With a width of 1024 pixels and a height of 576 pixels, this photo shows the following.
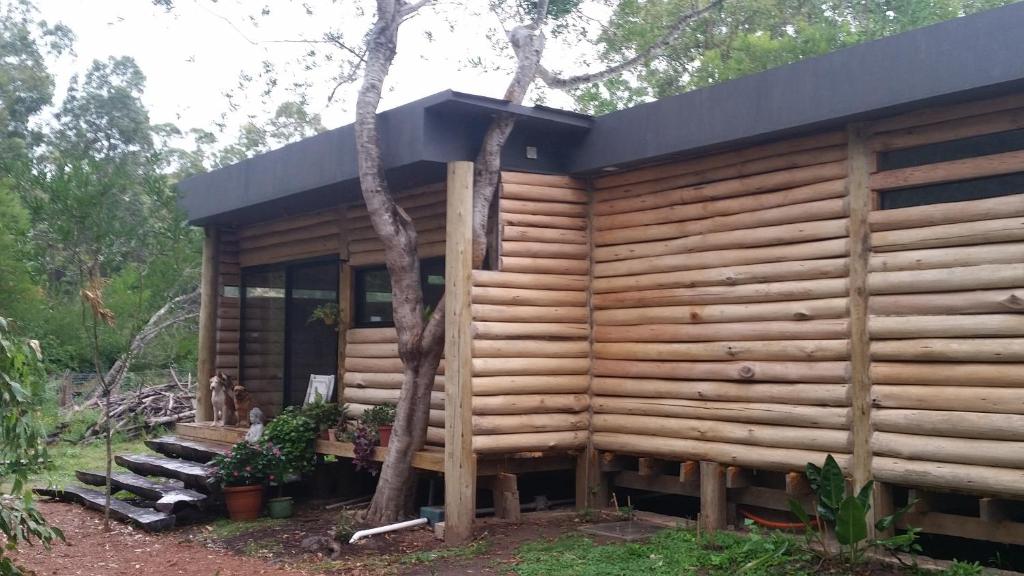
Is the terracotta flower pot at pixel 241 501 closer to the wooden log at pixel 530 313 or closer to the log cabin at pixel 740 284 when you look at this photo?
the log cabin at pixel 740 284

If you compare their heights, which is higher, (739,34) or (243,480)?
(739,34)

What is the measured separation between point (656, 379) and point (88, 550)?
534 centimetres

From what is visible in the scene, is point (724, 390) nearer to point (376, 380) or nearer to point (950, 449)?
point (950, 449)

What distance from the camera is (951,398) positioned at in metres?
6.23

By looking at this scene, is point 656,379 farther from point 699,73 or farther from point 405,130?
point 699,73

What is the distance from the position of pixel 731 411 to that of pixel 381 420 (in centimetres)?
362

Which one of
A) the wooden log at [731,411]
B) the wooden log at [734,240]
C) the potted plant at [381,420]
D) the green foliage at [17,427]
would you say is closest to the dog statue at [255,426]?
the potted plant at [381,420]

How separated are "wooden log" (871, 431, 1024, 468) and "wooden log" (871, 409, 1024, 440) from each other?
34mm

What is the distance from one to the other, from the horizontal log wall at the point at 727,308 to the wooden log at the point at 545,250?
166 mm

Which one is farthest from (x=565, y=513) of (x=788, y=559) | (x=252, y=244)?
(x=252, y=244)

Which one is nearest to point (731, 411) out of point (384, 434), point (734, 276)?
point (734, 276)

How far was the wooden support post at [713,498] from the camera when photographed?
25.3 ft

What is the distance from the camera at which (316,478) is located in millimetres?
10695

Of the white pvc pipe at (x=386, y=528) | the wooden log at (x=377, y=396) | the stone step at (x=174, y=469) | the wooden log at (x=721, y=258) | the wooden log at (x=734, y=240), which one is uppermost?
the wooden log at (x=734, y=240)
